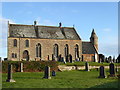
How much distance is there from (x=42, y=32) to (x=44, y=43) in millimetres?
3288

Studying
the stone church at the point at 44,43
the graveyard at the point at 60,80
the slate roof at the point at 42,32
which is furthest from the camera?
the slate roof at the point at 42,32

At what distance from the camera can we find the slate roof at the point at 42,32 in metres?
55.3

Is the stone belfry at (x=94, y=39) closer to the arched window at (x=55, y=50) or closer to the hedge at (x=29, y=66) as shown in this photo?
the arched window at (x=55, y=50)

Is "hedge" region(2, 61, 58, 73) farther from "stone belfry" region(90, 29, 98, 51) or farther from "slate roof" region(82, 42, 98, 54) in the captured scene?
"stone belfry" region(90, 29, 98, 51)

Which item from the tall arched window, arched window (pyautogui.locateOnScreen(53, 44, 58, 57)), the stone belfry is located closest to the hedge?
the tall arched window

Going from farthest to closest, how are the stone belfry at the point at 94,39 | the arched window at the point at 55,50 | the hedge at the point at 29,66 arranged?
1. the stone belfry at the point at 94,39
2. the arched window at the point at 55,50
3. the hedge at the point at 29,66

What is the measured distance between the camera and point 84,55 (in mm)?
60469

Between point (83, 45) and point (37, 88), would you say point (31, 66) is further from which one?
point (83, 45)

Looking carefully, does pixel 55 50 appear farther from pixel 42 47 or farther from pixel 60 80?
Result: pixel 60 80

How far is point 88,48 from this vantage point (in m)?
63.0

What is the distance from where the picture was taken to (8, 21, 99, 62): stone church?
176ft

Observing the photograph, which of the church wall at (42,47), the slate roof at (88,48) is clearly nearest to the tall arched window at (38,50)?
the church wall at (42,47)

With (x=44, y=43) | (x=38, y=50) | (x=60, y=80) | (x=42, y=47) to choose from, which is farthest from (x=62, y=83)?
(x=44, y=43)

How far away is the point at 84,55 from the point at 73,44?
4.65m
